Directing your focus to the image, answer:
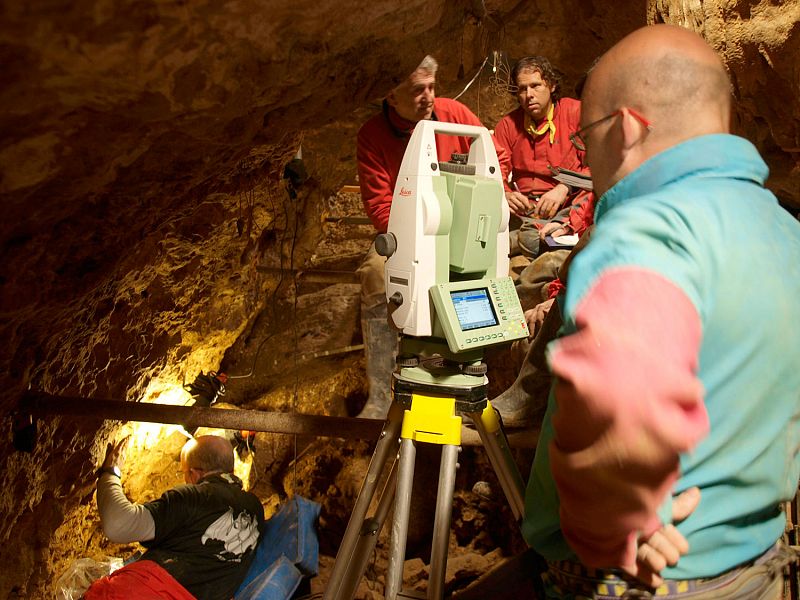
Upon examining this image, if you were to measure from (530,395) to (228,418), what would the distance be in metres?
1.00

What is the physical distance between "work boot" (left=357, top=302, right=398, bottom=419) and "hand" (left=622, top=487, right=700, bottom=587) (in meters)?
2.13

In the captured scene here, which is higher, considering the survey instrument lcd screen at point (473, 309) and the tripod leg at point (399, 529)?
the survey instrument lcd screen at point (473, 309)

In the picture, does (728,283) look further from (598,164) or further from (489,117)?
(489,117)

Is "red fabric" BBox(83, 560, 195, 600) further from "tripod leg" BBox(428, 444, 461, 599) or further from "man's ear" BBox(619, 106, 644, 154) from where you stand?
"man's ear" BBox(619, 106, 644, 154)

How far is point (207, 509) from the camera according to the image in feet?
8.77

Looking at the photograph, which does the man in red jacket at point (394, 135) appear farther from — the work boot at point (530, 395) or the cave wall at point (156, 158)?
the work boot at point (530, 395)

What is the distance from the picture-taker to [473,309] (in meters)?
1.82

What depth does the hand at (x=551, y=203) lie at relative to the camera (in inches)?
117

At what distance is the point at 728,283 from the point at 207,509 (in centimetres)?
235

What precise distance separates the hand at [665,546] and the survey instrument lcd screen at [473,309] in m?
0.92

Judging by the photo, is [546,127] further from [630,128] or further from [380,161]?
[630,128]

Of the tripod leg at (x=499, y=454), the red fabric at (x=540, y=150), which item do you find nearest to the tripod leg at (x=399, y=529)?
the tripod leg at (x=499, y=454)

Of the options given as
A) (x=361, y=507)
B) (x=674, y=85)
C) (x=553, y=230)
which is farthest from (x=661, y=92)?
(x=553, y=230)

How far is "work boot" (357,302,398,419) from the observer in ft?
9.87
